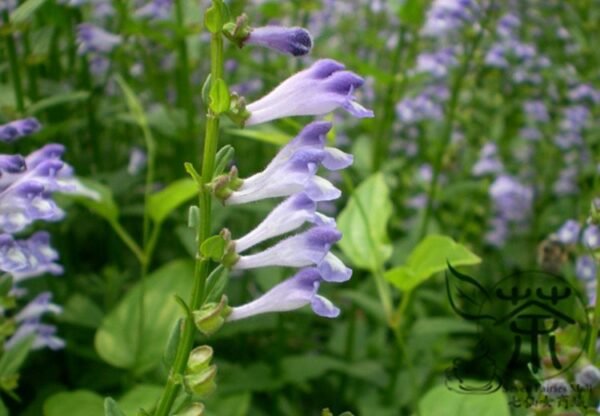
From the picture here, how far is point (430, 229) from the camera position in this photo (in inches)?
124

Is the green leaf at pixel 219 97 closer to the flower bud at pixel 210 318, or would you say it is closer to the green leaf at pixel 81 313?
the flower bud at pixel 210 318

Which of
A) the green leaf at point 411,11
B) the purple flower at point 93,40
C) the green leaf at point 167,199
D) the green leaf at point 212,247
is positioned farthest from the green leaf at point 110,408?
the green leaf at point 411,11

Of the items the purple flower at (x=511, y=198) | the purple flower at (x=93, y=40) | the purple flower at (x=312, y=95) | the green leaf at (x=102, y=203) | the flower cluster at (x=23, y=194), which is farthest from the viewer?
the purple flower at (x=511, y=198)

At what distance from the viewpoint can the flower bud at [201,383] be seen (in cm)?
118

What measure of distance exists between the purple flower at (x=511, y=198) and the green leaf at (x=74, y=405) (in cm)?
240

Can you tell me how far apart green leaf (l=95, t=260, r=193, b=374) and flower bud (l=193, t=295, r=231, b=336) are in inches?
39.4

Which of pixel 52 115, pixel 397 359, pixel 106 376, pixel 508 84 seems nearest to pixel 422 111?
pixel 508 84

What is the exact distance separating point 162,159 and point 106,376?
141 centimetres

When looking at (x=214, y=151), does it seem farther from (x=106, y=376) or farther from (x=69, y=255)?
(x=69, y=255)

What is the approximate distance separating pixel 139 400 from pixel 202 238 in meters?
0.76

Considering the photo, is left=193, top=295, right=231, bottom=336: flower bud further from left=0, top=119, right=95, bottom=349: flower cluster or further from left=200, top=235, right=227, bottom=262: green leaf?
left=0, top=119, right=95, bottom=349: flower cluster

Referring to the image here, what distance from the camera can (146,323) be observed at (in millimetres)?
2287

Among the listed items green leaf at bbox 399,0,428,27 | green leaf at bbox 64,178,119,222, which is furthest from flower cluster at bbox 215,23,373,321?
green leaf at bbox 399,0,428,27

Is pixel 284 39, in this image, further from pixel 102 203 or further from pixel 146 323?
pixel 146 323
